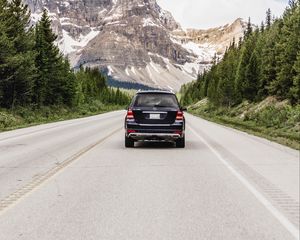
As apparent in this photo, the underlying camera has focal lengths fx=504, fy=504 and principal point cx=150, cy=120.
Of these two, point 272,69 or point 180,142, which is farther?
point 272,69

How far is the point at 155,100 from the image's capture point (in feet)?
54.2

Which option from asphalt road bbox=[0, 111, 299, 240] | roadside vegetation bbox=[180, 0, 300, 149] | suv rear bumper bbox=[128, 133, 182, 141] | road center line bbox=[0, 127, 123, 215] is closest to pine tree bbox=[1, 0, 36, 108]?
roadside vegetation bbox=[180, 0, 300, 149]

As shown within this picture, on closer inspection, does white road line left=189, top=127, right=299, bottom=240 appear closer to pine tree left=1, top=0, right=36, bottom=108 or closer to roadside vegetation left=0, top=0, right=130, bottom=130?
roadside vegetation left=0, top=0, right=130, bottom=130

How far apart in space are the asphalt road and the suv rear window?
2.60 meters

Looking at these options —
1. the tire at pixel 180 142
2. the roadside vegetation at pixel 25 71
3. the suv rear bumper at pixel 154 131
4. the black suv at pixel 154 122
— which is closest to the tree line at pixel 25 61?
the roadside vegetation at pixel 25 71

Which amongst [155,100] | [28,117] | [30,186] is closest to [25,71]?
[28,117]

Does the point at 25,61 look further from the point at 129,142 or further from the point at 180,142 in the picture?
the point at 180,142

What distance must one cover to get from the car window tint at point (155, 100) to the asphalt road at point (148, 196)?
2.60 meters

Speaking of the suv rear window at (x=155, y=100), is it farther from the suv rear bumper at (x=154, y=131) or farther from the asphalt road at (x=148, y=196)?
the asphalt road at (x=148, y=196)

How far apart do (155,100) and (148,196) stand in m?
8.81

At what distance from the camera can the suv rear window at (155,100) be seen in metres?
16.5

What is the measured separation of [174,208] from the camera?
702 cm

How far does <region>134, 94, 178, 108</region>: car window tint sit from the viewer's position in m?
16.5

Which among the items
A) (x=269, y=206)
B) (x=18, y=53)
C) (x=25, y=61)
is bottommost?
(x=269, y=206)
